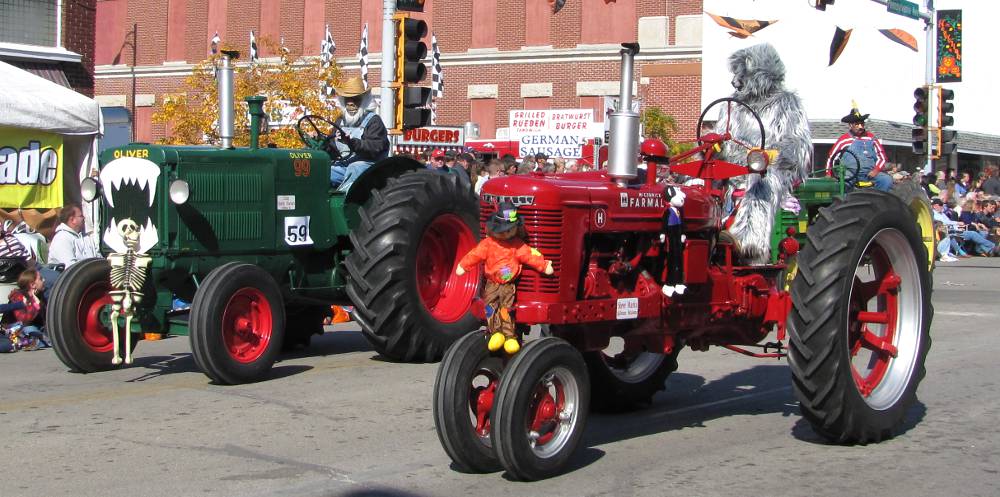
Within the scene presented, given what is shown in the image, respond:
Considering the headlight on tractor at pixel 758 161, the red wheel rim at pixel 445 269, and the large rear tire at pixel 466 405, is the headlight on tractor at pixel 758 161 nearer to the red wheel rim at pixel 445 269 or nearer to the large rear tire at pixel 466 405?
the large rear tire at pixel 466 405

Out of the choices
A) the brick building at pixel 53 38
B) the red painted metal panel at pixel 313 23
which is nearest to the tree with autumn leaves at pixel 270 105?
the brick building at pixel 53 38

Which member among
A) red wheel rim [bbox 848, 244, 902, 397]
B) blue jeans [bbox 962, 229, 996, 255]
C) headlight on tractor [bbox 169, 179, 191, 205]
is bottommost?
red wheel rim [bbox 848, 244, 902, 397]

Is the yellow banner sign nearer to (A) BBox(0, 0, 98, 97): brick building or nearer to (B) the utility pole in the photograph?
(B) the utility pole

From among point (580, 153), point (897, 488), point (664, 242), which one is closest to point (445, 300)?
point (664, 242)

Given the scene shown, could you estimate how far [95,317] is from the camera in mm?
9766

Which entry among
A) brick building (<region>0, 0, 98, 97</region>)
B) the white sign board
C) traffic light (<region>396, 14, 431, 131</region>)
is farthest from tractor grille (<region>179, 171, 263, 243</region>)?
the white sign board

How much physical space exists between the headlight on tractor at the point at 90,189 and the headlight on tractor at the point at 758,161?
5163 millimetres

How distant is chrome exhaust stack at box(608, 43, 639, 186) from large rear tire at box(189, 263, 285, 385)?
3475mm

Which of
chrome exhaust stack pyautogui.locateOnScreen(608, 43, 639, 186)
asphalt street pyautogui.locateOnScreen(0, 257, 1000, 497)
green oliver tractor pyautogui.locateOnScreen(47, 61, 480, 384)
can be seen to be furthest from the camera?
green oliver tractor pyautogui.locateOnScreen(47, 61, 480, 384)

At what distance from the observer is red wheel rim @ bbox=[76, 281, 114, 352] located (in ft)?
31.7

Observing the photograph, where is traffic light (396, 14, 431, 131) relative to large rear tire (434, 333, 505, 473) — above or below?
above

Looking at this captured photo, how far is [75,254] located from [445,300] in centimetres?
484

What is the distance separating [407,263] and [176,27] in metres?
40.8

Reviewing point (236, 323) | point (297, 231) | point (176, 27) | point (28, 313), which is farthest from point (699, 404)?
point (176, 27)
